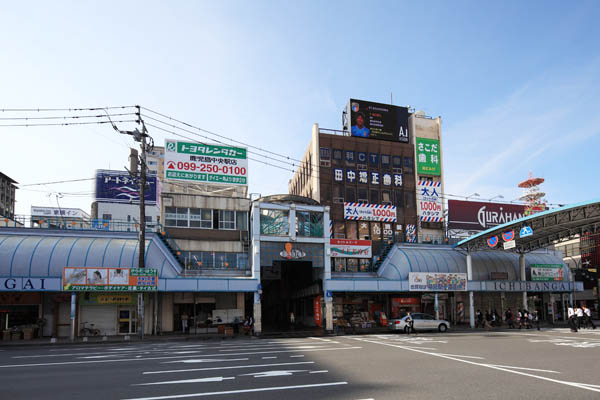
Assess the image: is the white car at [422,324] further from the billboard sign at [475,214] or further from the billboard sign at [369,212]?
the billboard sign at [369,212]

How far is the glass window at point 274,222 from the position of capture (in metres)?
35.0

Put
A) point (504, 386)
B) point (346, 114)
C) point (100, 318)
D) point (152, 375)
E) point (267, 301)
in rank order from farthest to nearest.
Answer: point (346, 114)
point (267, 301)
point (100, 318)
point (152, 375)
point (504, 386)

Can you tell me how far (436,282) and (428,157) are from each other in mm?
27342

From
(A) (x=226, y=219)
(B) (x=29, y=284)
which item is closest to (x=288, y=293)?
(A) (x=226, y=219)

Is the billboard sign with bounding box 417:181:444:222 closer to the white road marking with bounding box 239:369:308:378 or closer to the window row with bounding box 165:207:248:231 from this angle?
the window row with bounding box 165:207:248:231

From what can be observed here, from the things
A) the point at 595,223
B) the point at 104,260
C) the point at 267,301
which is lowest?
the point at 267,301

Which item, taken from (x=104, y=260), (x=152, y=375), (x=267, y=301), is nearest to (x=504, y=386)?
(x=152, y=375)

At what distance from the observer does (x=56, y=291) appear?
29.5m

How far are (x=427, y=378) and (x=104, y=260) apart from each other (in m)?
25.5

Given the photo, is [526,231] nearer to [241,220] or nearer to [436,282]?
[436,282]

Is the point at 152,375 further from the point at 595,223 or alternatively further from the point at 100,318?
the point at 595,223

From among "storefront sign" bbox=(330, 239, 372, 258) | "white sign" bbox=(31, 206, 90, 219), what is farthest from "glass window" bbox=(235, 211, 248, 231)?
"white sign" bbox=(31, 206, 90, 219)

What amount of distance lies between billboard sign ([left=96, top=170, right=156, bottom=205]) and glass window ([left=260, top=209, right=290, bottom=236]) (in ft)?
99.5

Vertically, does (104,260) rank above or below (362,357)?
above
